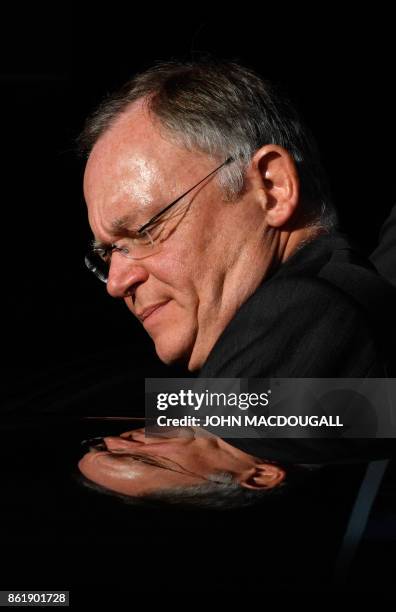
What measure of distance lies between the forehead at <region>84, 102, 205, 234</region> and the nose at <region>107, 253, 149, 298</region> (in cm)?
10

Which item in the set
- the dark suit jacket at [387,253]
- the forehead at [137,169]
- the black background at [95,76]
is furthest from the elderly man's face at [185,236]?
the black background at [95,76]

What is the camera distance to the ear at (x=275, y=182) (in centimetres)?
176

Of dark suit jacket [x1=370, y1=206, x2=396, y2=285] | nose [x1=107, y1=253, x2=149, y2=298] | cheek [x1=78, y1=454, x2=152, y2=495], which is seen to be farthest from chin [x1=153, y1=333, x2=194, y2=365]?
cheek [x1=78, y1=454, x2=152, y2=495]

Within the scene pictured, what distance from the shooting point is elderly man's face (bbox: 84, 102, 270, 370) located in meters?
1.76

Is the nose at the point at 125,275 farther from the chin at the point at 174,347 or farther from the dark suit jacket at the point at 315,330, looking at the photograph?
the dark suit jacket at the point at 315,330

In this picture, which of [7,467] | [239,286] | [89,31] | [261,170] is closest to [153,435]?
[7,467]

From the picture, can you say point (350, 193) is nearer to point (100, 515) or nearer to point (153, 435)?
point (153, 435)

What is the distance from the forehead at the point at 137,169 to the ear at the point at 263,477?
36.8 inches

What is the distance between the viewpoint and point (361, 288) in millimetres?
1472

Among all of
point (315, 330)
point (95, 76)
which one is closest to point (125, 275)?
point (315, 330)

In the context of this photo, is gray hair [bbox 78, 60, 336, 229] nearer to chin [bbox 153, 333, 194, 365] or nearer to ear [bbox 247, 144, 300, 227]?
ear [bbox 247, 144, 300, 227]

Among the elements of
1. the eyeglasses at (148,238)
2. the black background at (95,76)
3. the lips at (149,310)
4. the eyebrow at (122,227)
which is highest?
the black background at (95,76)

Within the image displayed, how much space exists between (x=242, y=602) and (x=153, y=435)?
400 millimetres

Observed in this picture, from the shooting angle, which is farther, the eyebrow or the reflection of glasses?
the eyebrow
